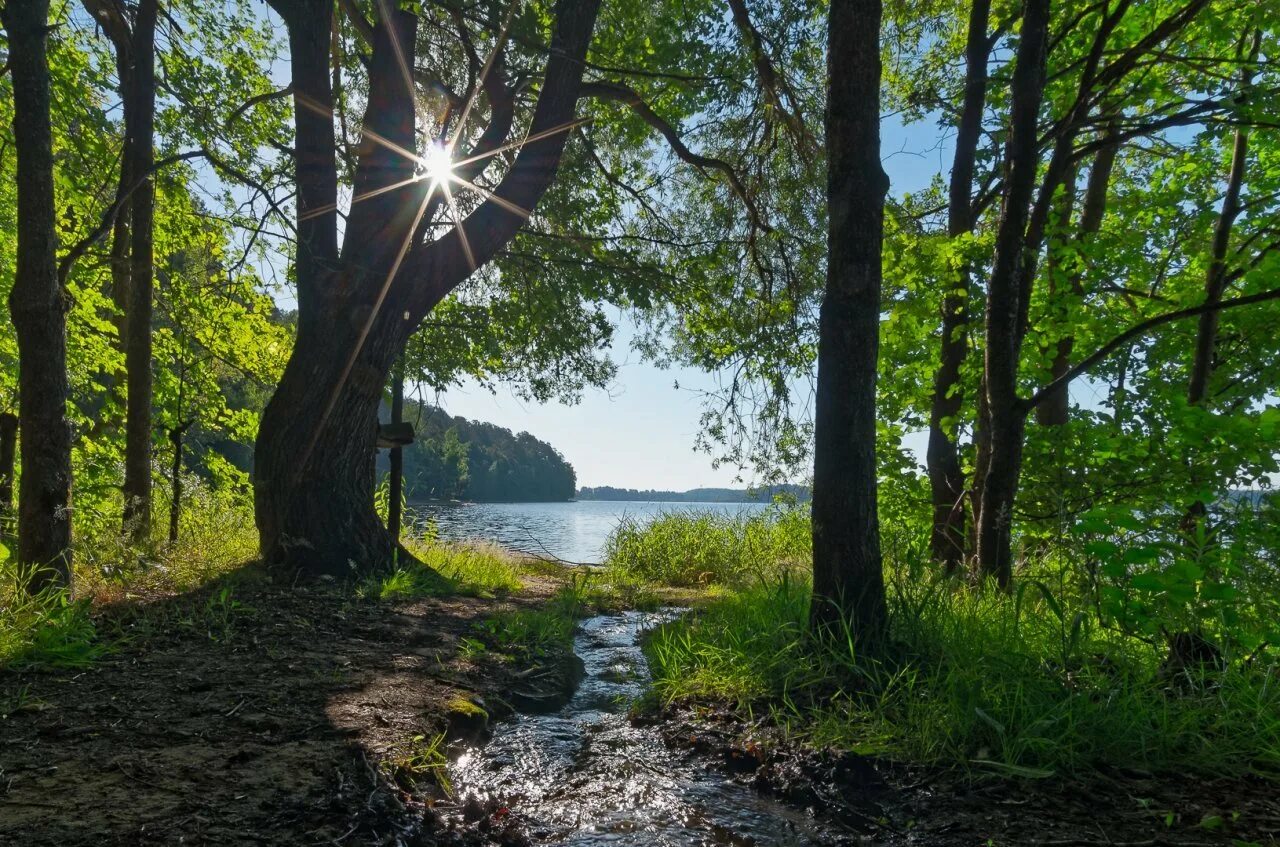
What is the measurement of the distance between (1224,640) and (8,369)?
1163 cm

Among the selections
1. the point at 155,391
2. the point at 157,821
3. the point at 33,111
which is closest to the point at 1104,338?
the point at 157,821

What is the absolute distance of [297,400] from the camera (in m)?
5.95

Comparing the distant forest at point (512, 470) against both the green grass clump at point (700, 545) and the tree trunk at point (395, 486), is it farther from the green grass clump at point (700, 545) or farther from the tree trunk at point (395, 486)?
the tree trunk at point (395, 486)

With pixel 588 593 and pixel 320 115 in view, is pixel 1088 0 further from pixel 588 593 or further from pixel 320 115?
pixel 588 593

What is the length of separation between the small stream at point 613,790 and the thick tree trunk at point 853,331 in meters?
1.12

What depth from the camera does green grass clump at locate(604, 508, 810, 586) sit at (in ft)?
33.7

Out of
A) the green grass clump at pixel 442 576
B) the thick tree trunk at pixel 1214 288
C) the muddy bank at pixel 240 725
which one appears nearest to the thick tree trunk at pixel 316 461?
the green grass clump at pixel 442 576

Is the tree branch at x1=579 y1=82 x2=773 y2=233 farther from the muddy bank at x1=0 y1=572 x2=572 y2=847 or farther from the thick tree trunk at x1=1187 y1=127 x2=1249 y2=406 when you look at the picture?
the muddy bank at x1=0 y1=572 x2=572 y2=847

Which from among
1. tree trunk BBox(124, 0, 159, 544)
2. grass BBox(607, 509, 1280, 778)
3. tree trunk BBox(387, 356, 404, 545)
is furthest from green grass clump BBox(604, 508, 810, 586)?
tree trunk BBox(124, 0, 159, 544)

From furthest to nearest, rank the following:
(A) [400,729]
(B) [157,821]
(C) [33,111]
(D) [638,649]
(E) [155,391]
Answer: (E) [155,391], (D) [638,649], (C) [33,111], (A) [400,729], (B) [157,821]

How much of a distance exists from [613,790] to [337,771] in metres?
1.04

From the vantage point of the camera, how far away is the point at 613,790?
2646mm

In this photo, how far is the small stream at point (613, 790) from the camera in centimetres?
231

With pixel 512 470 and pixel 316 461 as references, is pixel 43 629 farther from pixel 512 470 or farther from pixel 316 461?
pixel 512 470
